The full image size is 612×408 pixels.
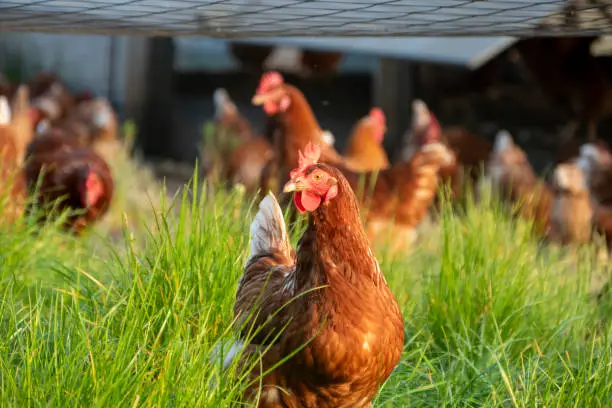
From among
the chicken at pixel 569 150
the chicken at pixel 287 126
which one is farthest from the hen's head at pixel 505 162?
the chicken at pixel 287 126

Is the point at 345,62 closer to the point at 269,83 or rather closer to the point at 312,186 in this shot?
the point at 269,83

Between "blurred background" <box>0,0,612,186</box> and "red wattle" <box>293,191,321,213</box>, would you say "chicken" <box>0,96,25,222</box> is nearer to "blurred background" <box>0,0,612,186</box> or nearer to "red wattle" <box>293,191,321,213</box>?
"blurred background" <box>0,0,612,186</box>

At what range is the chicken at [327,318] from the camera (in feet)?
8.45

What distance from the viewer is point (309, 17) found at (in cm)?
294

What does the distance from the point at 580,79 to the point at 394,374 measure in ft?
16.6

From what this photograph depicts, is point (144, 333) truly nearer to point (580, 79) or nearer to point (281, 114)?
point (281, 114)

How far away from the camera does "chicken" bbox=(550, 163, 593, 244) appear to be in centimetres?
668

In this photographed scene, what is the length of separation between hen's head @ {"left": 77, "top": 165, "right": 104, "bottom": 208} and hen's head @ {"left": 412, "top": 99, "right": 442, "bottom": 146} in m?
3.13

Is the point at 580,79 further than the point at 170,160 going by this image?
No

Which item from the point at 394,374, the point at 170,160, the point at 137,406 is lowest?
the point at 170,160

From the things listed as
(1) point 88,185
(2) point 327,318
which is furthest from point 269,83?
(2) point 327,318

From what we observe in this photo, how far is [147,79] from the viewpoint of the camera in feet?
37.6

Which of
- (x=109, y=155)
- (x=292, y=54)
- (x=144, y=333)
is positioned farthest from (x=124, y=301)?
(x=292, y=54)

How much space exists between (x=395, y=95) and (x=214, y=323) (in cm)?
691
